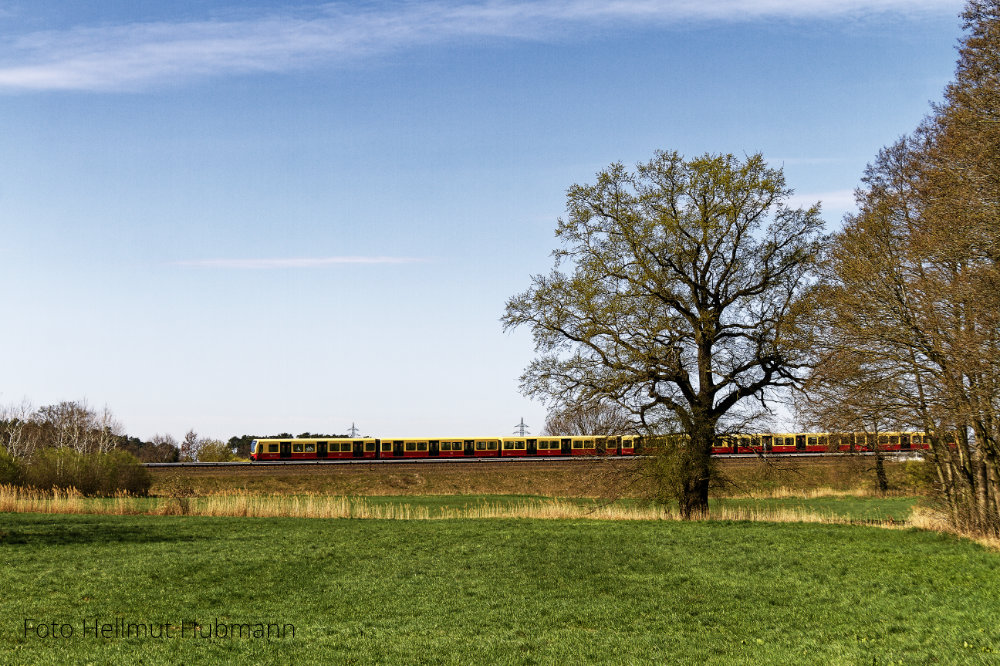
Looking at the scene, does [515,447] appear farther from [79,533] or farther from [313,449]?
[79,533]

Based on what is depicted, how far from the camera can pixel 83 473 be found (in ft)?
143

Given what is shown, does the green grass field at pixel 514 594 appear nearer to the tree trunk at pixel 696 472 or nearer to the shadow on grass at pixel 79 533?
the shadow on grass at pixel 79 533

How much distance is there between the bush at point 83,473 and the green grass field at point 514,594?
2028 cm

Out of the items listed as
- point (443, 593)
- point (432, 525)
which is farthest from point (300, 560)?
point (432, 525)

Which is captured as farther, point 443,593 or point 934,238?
point 934,238

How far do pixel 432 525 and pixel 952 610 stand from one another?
16.1 meters

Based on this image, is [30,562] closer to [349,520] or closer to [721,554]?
[349,520]

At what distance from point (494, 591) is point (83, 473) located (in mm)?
33805

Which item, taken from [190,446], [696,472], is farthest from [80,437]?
[696,472]

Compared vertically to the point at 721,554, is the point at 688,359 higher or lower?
higher

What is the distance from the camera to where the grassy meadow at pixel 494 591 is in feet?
41.2

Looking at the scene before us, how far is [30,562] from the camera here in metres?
19.2

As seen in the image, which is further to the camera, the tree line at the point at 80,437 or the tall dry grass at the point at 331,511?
the tree line at the point at 80,437

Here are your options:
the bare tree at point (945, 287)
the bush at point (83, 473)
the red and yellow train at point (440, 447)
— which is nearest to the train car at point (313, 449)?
the red and yellow train at point (440, 447)
